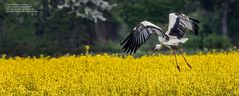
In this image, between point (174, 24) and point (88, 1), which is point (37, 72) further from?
point (88, 1)

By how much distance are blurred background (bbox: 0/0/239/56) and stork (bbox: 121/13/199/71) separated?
14477 millimetres

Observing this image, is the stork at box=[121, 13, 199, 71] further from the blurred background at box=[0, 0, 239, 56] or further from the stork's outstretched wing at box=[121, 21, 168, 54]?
the blurred background at box=[0, 0, 239, 56]

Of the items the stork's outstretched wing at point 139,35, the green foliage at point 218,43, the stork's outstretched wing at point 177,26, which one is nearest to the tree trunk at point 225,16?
the green foliage at point 218,43

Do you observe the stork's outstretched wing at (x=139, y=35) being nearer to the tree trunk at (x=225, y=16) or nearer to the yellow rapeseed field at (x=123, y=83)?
the yellow rapeseed field at (x=123, y=83)

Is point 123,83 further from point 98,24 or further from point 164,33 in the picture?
point 98,24

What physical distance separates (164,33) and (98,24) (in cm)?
2332

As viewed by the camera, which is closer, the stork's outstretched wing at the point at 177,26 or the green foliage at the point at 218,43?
the stork's outstretched wing at the point at 177,26

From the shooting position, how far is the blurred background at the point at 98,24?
31.3 metres

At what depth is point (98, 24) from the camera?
36.1 metres

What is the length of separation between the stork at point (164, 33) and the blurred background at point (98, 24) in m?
14.5

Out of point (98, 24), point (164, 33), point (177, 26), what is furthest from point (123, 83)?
point (98, 24)

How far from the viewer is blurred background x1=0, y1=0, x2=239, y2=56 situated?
3130 centimetres

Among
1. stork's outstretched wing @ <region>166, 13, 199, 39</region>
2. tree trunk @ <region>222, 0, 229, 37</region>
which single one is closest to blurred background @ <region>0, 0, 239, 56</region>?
tree trunk @ <region>222, 0, 229, 37</region>

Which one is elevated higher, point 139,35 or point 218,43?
point 139,35
